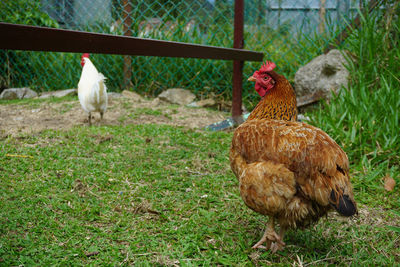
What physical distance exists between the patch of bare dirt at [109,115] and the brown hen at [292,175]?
2348mm

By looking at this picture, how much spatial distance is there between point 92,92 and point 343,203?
311cm

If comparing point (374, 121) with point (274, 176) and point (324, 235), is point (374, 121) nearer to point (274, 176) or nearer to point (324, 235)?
point (324, 235)

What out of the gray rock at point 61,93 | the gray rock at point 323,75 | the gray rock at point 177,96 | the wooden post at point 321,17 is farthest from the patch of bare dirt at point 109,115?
the wooden post at point 321,17

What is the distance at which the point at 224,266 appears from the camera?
174 centimetres

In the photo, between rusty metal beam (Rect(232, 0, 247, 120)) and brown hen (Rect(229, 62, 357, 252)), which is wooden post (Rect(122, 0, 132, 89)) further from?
brown hen (Rect(229, 62, 357, 252))

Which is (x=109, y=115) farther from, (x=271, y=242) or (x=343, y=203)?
(x=343, y=203)

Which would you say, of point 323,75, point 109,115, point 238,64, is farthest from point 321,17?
point 109,115

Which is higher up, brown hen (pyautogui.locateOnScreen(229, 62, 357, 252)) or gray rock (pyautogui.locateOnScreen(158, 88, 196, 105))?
brown hen (pyautogui.locateOnScreen(229, 62, 357, 252))

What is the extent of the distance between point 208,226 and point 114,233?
542mm

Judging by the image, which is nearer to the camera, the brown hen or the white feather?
the brown hen

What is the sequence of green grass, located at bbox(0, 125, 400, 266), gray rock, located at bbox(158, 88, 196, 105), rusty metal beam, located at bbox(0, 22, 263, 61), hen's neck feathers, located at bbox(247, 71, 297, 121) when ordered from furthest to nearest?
gray rock, located at bbox(158, 88, 196, 105) < hen's neck feathers, located at bbox(247, 71, 297, 121) < green grass, located at bbox(0, 125, 400, 266) < rusty metal beam, located at bbox(0, 22, 263, 61)


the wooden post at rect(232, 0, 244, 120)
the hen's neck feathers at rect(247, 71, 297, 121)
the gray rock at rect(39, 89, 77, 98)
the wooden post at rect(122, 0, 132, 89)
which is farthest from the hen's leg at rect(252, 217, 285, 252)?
the gray rock at rect(39, 89, 77, 98)

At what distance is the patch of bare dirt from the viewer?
4.01 m

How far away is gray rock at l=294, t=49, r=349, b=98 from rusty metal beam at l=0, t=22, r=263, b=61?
2.18 metres
